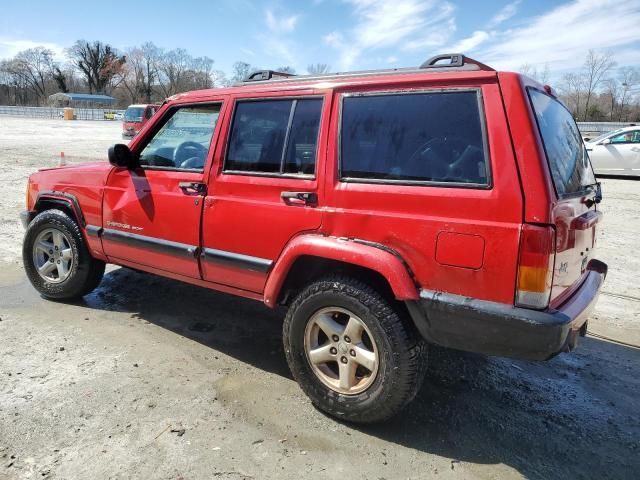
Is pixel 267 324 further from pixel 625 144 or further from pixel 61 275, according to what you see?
pixel 625 144

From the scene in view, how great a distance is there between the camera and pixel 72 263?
439cm

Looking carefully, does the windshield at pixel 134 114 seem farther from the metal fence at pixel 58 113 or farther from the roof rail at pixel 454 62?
the metal fence at pixel 58 113

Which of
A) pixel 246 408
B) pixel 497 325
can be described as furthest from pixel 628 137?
pixel 246 408

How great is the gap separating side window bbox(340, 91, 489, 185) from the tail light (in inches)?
13.6

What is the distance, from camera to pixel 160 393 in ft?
10.1

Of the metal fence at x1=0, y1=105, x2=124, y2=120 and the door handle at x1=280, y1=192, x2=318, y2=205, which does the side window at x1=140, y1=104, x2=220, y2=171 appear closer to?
the door handle at x1=280, y1=192, x2=318, y2=205

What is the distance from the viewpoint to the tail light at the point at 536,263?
7.35ft

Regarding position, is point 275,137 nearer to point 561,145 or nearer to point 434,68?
point 434,68

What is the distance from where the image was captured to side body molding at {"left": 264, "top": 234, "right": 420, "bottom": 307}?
8.24ft

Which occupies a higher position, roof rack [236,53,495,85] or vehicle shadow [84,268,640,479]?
roof rack [236,53,495,85]

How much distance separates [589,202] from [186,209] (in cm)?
263

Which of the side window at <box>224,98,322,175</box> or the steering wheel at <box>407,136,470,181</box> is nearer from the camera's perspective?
the steering wheel at <box>407,136,470,181</box>

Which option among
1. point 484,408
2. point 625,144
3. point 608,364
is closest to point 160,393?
point 484,408

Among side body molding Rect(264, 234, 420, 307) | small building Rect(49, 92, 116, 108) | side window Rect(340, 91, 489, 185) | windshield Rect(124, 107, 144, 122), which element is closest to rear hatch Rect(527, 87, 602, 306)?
side window Rect(340, 91, 489, 185)
